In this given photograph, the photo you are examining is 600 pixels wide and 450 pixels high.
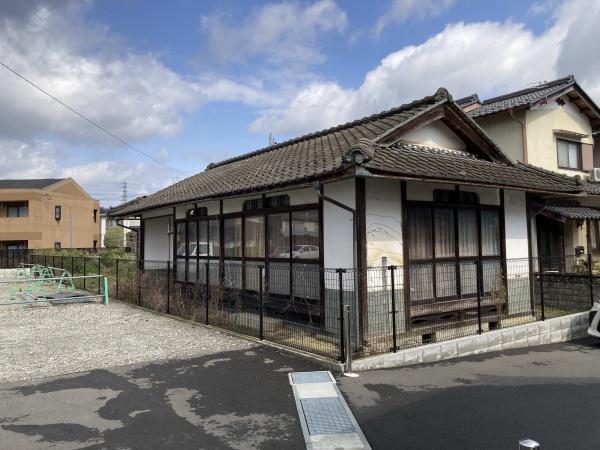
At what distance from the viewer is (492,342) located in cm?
811

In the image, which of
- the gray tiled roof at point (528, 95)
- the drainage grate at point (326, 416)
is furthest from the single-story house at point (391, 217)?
the gray tiled roof at point (528, 95)

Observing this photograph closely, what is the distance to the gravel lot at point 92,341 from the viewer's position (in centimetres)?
676

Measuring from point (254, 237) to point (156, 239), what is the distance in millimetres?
7118

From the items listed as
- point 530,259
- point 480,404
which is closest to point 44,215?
point 530,259

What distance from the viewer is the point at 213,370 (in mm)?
6359

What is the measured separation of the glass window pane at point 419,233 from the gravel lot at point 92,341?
3.48 meters

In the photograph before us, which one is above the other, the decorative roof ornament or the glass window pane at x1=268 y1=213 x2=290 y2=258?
the decorative roof ornament

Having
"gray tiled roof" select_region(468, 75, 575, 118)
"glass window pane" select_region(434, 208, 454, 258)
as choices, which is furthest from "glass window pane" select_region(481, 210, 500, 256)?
"gray tiled roof" select_region(468, 75, 575, 118)

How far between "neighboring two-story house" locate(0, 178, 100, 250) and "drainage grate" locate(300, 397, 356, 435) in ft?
149

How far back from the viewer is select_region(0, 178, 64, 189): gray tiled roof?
148 ft

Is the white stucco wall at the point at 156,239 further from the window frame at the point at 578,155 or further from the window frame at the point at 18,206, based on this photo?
the window frame at the point at 18,206

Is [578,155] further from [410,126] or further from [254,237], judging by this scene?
[254,237]

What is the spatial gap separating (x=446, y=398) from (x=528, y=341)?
4513 mm

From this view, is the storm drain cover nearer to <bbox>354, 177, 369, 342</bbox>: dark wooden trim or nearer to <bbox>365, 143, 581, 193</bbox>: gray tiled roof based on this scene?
<bbox>354, 177, 369, 342</bbox>: dark wooden trim
